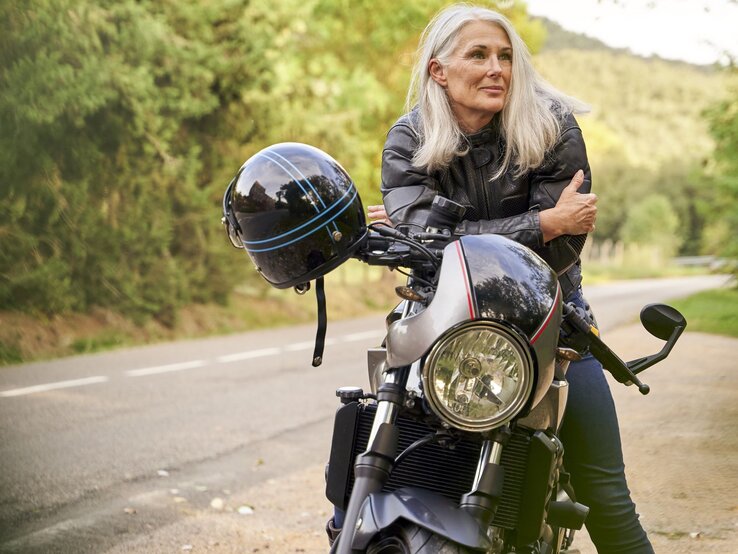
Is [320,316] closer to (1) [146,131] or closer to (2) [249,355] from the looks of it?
(2) [249,355]

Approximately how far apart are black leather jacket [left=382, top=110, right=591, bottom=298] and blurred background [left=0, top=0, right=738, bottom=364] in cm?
804

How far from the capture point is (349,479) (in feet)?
8.30

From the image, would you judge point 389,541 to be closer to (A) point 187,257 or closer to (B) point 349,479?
(B) point 349,479

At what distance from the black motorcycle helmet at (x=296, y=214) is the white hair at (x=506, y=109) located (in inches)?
20.7

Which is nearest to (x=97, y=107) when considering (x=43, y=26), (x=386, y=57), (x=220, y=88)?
(x=43, y=26)

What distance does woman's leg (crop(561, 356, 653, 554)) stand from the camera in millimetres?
3035

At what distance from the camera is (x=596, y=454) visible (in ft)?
9.99

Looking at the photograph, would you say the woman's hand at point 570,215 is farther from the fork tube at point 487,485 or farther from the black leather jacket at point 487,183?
the fork tube at point 487,485

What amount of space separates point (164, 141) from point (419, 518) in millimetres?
15579

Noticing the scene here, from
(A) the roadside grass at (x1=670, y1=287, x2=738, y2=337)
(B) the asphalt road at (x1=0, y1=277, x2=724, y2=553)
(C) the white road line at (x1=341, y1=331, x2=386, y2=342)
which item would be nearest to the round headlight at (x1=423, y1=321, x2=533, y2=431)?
(B) the asphalt road at (x1=0, y1=277, x2=724, y2=553)

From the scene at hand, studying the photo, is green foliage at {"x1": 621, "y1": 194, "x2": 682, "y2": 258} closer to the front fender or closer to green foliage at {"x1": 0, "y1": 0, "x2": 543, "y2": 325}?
green foliage at {"x1": 0, "y1": 0, "x2": 543, "y2": 325}

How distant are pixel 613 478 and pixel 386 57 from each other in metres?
23.8

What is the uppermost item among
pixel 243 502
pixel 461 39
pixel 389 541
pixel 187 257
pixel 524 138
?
pixel 461 39

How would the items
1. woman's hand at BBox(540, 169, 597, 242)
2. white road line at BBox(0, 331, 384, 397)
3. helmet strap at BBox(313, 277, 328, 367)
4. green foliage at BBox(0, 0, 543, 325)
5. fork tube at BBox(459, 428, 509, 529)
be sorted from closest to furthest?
1. fork tube at BBox(459, 428, 509, 529)
2. helmet strap at BBox(313, 277, 328, 367)
3. woman's hand at BBox(540, 169, 597, 242)
4. white road line at BBox(0, 331, 384, 397)
5. green foliage at BBox(0, 0, 543, 325)
